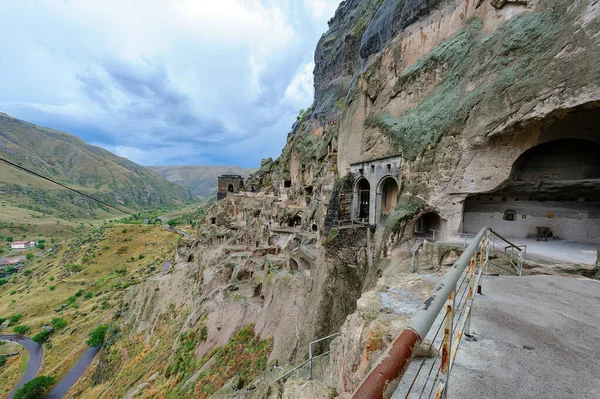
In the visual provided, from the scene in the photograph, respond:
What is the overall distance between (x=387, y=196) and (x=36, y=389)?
41222mm

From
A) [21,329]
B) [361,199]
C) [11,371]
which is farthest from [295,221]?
[21,329]

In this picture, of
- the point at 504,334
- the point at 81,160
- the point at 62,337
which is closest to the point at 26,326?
the point at 62,337

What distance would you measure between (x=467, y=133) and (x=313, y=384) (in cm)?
1354

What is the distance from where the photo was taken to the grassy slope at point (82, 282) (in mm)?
36188

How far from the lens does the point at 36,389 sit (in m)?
26.4

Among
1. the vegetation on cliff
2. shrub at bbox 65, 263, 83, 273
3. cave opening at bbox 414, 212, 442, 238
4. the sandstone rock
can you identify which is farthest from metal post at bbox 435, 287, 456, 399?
shrub at bbox 65, 263, 83, 273

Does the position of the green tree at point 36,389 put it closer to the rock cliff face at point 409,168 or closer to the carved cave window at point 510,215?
the rock cliff face at point 409,168

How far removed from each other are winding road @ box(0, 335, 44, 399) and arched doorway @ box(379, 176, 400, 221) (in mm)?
46706

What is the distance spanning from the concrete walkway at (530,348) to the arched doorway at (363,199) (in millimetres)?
15385

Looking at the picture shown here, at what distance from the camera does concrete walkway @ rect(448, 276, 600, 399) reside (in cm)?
235

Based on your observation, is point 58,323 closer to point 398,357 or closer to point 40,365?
point 40,365

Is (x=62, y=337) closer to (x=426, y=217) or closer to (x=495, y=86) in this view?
(x=426, y=217)

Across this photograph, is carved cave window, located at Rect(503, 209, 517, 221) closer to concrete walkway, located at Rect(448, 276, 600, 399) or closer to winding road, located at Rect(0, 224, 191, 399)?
concrete walkway, located at Rect(448, 276, 600, 399)

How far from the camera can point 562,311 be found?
390 centimetres
